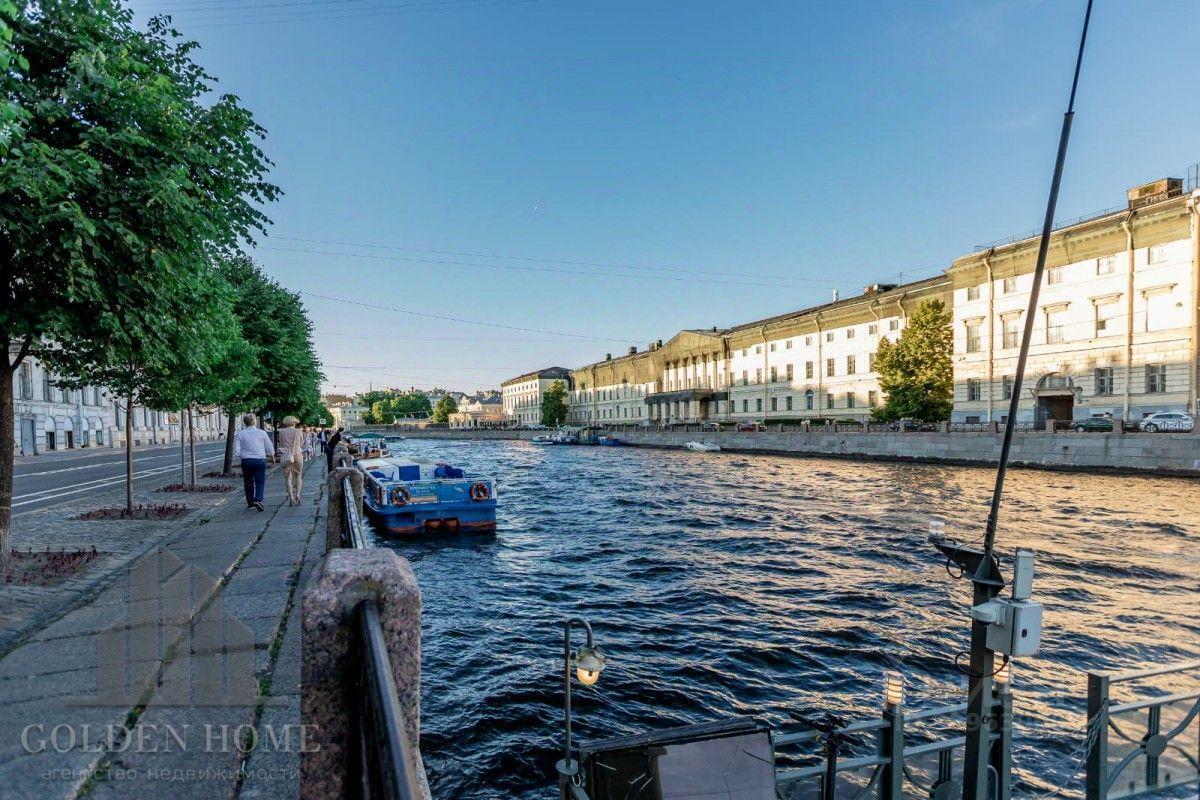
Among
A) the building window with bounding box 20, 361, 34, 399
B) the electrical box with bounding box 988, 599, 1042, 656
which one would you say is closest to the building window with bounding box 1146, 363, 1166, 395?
the electrical box with bounding box 988, 599, 1042, 656

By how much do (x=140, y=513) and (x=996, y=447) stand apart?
139ft

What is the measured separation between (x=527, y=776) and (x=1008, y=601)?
4725 millimetres

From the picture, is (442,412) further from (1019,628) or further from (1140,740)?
(1019,628)

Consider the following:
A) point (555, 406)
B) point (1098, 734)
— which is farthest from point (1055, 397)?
point (555, 406)

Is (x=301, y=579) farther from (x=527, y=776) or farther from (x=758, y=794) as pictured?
(x=758, y=794)

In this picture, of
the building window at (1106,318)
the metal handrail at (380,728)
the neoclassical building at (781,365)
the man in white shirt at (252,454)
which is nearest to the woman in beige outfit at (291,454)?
the man in white shirt at (252,454)

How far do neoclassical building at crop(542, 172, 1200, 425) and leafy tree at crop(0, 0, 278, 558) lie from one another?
1782 inches

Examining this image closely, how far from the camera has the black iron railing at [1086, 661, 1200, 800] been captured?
5.04m

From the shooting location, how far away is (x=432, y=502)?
16.9m

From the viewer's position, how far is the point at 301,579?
22.2 feet

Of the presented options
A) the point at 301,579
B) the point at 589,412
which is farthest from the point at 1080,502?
the point at 589,412

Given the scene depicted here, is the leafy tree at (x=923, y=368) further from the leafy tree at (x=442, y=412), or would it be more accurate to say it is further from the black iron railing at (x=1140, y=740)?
the leafy tree at (x=442, y=412)

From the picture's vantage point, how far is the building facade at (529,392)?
136 metres

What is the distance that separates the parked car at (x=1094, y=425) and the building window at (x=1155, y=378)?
9.11ft
